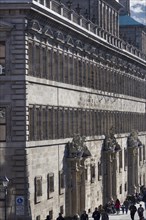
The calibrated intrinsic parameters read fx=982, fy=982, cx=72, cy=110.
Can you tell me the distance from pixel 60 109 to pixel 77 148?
4113mm

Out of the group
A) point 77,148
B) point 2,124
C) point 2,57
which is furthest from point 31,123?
point 77,148

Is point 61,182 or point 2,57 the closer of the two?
point 2,57

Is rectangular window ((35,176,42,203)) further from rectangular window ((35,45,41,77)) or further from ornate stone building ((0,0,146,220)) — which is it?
rectangular window ((35,45,41,77))

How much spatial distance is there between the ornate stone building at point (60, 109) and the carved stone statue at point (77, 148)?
7 centimetres

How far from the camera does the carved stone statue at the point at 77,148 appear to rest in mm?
69000

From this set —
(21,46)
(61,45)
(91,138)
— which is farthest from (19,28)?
(91,138)

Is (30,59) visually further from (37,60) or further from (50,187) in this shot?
(50,187)

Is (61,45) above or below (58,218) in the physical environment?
above

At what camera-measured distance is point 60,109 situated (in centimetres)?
6681

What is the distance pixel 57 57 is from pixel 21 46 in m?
8.46

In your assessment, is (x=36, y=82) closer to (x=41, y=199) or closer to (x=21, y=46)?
(x=21, y=46)

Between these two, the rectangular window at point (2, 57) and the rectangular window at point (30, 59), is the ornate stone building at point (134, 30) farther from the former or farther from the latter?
the rectangular window at point (2, 57)

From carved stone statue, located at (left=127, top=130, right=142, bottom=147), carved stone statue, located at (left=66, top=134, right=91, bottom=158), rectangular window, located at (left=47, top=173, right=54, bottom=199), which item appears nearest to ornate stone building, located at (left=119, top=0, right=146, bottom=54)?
carved stone statue, located at (left=127, top=130, right=142, bottom=147)

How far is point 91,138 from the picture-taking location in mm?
78250
